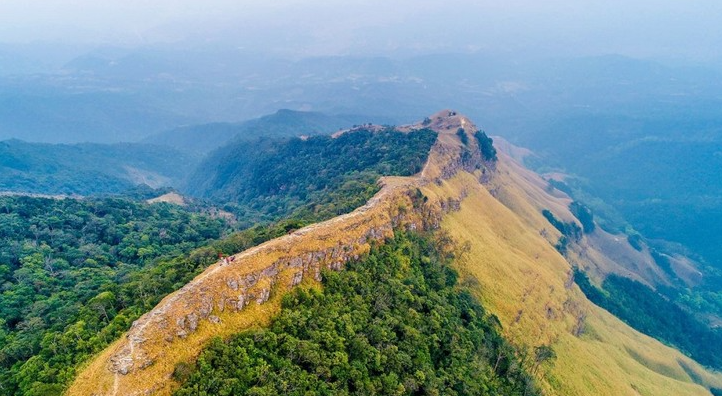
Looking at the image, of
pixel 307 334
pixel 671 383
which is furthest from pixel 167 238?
pixel 671 383

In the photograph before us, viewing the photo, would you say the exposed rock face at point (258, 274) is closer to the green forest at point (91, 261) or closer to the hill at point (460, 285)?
the hill at point (460, 285)

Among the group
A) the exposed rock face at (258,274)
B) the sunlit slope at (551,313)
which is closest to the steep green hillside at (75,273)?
the exposed rock face at (258,274)

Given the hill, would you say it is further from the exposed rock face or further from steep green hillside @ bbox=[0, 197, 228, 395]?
steep green hillside @ bbox=[0, 197, 228, 395]

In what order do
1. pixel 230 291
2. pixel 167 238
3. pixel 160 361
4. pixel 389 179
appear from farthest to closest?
1. pixel 167 238
2. pixel 389 179
3. pixel 230 291
4. pixel 160 361

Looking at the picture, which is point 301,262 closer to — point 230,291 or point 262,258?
point 262,258

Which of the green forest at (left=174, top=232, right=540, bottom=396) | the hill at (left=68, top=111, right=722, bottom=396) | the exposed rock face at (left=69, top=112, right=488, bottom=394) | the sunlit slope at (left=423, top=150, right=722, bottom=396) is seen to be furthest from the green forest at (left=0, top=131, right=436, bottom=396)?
the sunlit slope at (left=423, top=150, right=722, bottom=396)
